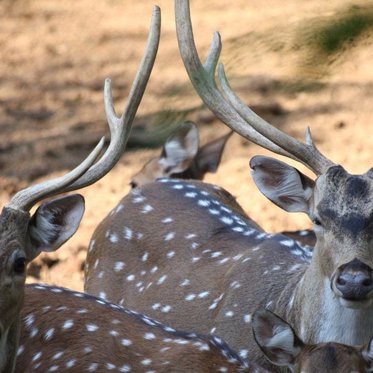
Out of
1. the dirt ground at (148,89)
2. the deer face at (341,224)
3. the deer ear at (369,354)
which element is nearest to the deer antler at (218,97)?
the deer face at (341,224)

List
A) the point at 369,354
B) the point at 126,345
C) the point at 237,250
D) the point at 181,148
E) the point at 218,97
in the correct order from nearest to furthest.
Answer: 1. the point at 369,354
2. the point at 126,345
3. the point at 218,97
4. the point at 237,250
5. the point at 181,148

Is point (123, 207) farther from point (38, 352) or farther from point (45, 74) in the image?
point (45, 74)

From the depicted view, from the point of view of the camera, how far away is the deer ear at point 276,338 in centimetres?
449

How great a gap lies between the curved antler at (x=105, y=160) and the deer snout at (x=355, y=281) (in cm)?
97

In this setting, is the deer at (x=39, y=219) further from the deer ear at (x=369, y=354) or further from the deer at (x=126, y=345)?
the deer ear at (x=369, y=354)

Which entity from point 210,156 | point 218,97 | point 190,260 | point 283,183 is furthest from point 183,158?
point 283,183

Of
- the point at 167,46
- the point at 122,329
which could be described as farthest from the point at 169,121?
the point at 122,329

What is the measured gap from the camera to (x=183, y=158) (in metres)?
7.93

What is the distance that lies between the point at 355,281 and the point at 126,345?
0.88 metres

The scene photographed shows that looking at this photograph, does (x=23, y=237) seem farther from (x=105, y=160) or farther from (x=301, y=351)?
(x=301, y=351)

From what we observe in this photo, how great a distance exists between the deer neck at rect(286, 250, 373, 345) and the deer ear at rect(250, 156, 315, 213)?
271 mm

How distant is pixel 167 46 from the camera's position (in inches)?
407

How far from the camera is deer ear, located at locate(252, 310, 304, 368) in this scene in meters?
4.49

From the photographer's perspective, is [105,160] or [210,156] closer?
[105,160]
